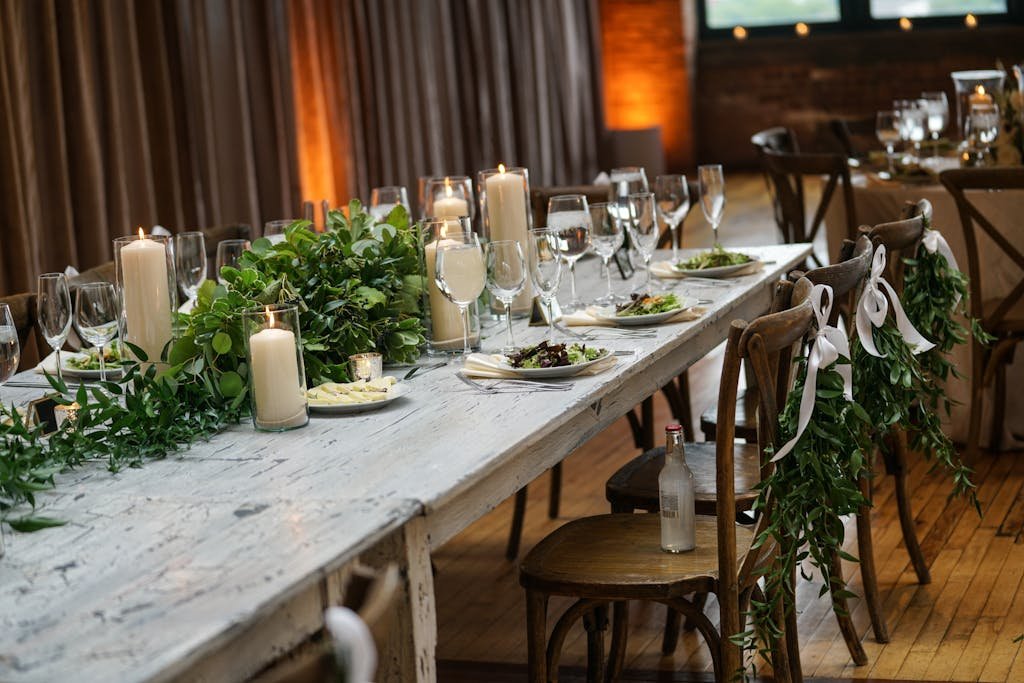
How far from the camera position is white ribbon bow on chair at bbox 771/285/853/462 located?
1.88 metres

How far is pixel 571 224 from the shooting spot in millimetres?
2506

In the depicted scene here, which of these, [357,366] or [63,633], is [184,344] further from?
[63,633]

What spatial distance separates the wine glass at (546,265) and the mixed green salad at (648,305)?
229mm

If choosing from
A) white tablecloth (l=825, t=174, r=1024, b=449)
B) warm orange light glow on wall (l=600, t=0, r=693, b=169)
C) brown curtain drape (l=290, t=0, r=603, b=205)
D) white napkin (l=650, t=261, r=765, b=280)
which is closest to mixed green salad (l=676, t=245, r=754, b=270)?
white napkin (l=650, t=261, r=765, b=280)

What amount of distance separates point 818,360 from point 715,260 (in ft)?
3.85

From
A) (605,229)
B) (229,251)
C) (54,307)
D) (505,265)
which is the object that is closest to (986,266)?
(605,229)

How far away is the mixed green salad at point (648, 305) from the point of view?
254 cm

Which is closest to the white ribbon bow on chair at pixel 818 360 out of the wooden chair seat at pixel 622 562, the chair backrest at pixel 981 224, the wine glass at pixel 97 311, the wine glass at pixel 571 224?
the wooden chair seat at pixel 622 562

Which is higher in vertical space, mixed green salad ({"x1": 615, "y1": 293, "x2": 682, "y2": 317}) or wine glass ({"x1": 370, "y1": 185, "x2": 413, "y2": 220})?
wine glass ({"x1": 370, "y1": 185, "x2": 413, "y2": 220})

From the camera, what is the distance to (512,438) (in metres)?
1.77

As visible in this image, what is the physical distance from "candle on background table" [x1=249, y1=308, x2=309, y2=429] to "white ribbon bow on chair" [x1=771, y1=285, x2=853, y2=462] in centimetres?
69

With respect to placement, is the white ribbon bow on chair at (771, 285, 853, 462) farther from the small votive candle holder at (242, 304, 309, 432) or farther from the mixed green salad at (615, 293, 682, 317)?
the small votive candle holder at (242, 304, 309, 432)

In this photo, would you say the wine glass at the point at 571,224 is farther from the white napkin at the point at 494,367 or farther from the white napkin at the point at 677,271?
the white napkin at the point at 677,271

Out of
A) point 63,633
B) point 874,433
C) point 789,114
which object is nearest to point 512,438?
point 63,633
